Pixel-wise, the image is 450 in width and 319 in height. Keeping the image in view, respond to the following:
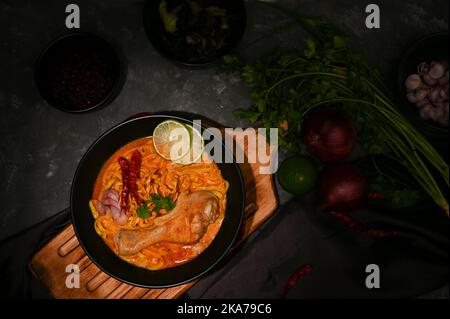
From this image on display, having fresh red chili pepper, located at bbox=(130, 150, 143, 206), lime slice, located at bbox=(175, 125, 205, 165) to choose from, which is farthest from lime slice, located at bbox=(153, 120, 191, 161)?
fresh red chili pepper, located at bbox=(130, 150, 143, 206)

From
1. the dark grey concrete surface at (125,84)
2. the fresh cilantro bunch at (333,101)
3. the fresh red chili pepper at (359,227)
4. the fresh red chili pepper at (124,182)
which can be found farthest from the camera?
the dark grey concrete surface at (125,84)

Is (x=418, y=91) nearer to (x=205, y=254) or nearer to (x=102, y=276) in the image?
(x=205, y=254)

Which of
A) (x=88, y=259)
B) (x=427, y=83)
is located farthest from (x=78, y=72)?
(x=427, y=83)

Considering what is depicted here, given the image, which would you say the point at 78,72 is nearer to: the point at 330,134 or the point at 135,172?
the point at 135,172

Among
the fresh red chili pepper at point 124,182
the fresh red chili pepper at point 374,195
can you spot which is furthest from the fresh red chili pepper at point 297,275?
the fresh red chili pepper at point 124,182

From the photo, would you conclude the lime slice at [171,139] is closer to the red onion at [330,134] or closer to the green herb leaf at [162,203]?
the green herb leaf at [162,203]
